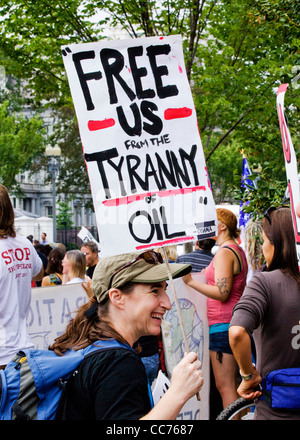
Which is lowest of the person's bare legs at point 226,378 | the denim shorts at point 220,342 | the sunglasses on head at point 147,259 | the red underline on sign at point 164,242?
the person's bare legs at point 226,378

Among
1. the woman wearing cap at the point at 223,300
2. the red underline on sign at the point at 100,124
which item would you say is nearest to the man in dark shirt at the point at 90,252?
the woman wearing cap at the point at 223,300

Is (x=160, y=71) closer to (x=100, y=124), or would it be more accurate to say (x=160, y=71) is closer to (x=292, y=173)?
(x=100, y=124)

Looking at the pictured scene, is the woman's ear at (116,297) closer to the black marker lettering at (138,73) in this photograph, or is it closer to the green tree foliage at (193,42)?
the black marker lettering at (138,73)

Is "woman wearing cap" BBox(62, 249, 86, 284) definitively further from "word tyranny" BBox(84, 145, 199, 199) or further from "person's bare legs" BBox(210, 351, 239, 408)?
"word tyranny" BBox(84, 145, 199, 199)

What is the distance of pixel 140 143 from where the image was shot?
311 cm

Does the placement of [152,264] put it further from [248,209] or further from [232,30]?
[232,30]

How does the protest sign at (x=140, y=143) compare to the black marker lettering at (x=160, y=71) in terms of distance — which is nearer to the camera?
the protest sign at (x=140, y=143)

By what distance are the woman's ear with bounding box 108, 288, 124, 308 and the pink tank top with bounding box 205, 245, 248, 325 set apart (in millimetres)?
2833

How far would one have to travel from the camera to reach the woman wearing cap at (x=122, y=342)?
2.06 metres

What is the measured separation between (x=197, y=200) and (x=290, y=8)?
2.88 metres

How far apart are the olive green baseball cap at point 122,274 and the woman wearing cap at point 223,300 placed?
247cm

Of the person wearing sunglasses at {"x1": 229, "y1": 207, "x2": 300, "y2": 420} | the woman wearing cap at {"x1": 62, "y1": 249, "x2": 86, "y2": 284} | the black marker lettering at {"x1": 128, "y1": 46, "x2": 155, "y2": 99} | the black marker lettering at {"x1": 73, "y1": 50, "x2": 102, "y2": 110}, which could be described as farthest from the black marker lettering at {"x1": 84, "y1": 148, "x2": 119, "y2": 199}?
the woman wearing cap at {"x1": 62, "y1": 249, "x2": 86, "y2": 284}

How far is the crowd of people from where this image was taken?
83.4 inches

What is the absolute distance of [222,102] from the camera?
34.9ft
